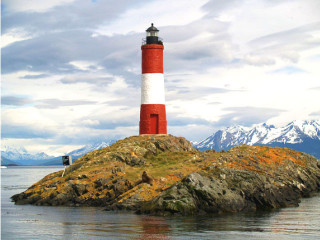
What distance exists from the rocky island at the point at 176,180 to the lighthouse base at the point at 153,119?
3.32 ft

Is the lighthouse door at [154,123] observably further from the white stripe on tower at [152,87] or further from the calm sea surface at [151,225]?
the calm sea surface at [151,225]

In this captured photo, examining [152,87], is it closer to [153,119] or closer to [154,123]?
[153,119]

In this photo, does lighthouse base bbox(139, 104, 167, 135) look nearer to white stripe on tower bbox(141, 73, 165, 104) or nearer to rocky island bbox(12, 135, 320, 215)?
white stripe on tower bbox(141, 73, 165, 104)

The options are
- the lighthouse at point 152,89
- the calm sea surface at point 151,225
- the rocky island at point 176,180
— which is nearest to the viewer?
the calm sea surface at point 151,225

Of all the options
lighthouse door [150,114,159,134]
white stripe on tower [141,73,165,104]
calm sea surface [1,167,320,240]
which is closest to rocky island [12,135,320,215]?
lighthouse door [150,114,159,134]

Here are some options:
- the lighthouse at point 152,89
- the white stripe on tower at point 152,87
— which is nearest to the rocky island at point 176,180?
the lighthouse at point 152,89

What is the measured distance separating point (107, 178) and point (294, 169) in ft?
76.3

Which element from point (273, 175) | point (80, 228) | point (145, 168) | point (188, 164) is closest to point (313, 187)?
point (273, 175)

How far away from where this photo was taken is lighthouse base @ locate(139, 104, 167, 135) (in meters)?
62.1

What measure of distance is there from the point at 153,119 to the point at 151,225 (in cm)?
2952

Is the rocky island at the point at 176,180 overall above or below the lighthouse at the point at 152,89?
below

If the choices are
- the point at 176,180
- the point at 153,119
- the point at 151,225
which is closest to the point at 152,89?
the point at 153,119

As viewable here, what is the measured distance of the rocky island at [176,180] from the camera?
40.5 m

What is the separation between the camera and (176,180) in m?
47.6
